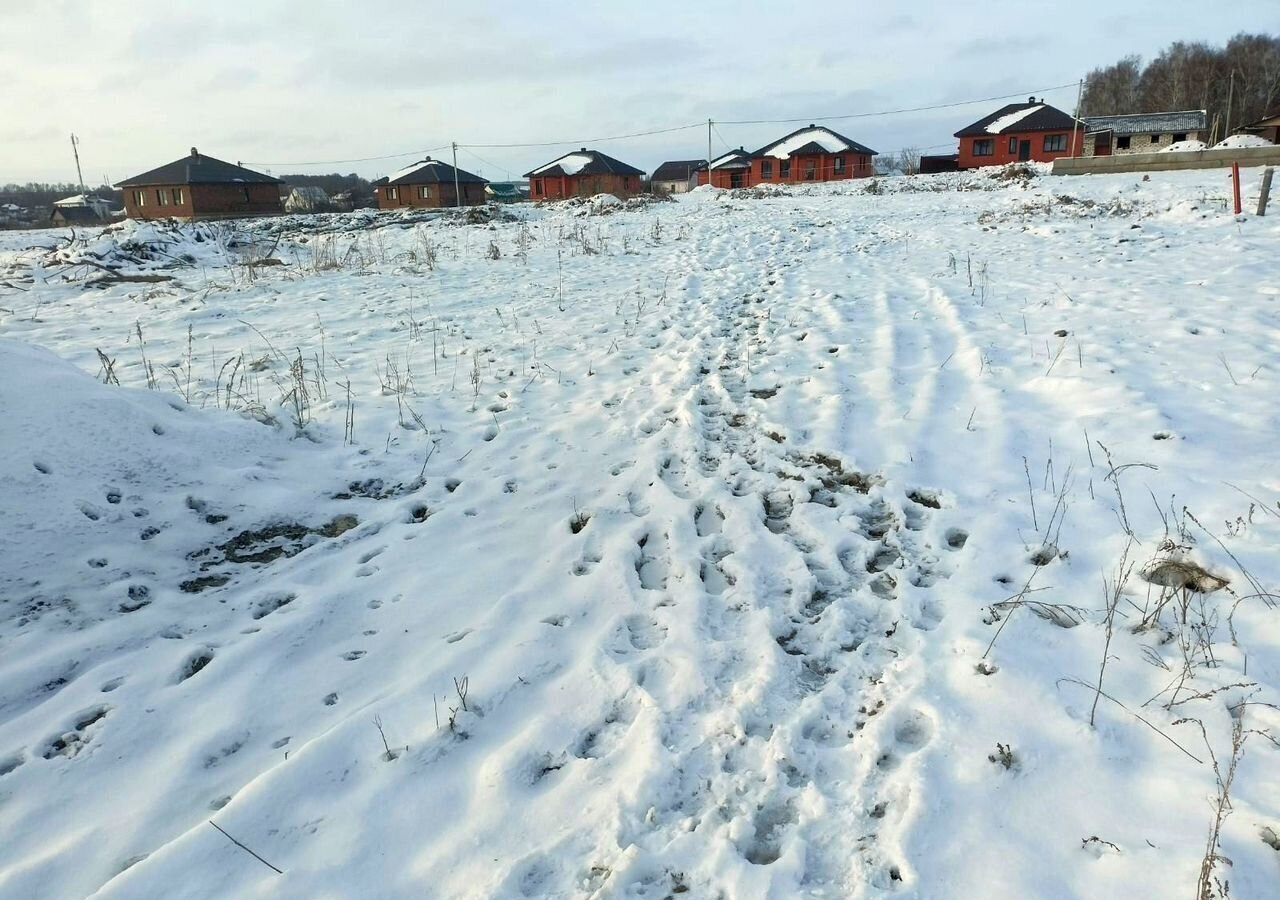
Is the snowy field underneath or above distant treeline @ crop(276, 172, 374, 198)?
underneath

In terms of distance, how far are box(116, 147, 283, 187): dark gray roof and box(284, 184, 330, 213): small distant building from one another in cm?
372

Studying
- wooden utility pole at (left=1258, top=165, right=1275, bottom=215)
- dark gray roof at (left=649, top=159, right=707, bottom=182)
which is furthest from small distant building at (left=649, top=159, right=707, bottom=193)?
wooden utility pole at (left=1258, top=165, right=1275, bottom=215)

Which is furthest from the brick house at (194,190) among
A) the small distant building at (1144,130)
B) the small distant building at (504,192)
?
the small distant building at (1144,130)

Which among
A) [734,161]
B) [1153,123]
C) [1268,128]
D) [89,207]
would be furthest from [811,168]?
[89,207]

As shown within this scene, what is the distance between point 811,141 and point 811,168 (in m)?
2.24

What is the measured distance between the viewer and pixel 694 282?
1005cm

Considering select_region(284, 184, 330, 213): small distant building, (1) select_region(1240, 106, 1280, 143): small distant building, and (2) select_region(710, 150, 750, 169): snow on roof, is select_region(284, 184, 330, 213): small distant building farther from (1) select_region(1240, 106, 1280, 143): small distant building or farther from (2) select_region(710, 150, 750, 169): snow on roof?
(1) select_region(1240, 106, 1280, 143): small distant building

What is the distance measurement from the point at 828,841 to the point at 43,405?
4526 mm

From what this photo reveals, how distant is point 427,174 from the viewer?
182 ft

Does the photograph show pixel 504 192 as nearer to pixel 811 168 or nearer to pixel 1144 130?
pixel 811 168

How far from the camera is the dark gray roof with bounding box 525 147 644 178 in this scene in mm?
57469

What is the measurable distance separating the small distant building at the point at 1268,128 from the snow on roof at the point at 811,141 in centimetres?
2697

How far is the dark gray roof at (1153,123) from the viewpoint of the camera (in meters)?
45.3

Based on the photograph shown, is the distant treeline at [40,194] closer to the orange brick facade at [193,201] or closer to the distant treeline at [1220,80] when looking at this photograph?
the orange brick facade at [193,201]
